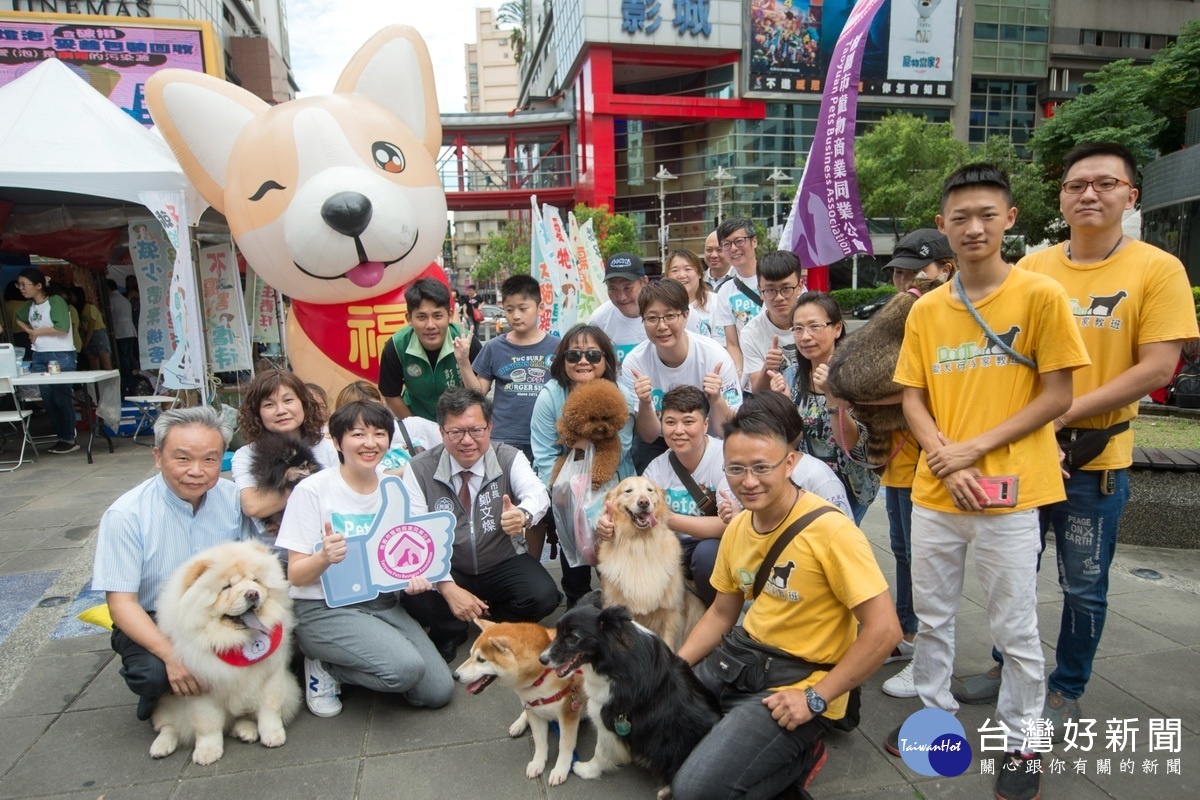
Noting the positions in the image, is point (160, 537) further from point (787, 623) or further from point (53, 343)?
point (53, 343)

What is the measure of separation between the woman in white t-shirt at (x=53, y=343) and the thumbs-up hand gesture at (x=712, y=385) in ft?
28.0

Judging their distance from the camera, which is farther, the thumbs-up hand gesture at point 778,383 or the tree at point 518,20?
the tree at point 518,20

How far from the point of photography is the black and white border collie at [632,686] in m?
2.34

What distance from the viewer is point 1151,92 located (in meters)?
22.5

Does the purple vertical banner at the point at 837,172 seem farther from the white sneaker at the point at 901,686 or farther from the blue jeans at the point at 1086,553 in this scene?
the white sneaker at the point at 901,686

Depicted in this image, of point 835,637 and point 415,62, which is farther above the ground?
point 415,62

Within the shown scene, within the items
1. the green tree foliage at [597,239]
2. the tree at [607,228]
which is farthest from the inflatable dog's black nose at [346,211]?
the tree at [607,228]

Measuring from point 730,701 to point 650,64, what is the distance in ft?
131

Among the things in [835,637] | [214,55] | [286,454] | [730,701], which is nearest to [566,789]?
[730,701]

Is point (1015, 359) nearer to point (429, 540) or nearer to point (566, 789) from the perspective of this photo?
point (566, 789)

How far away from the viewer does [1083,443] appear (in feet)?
8.22

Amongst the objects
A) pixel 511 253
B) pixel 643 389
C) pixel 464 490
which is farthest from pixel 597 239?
pixel 464 490

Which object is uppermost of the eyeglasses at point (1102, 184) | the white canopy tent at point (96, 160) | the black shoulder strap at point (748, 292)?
the white canopy tent at point (96, 160)

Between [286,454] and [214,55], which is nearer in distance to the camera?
[286,454]
